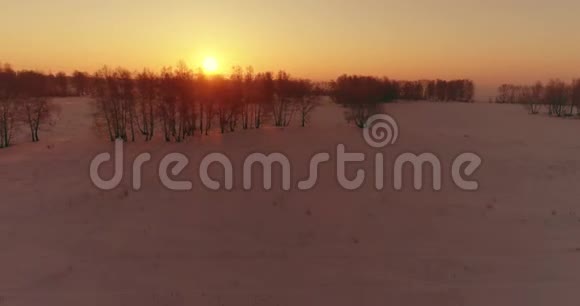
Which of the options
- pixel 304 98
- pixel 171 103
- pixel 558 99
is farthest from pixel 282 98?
pixel 558 99

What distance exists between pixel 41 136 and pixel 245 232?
30.5 metres

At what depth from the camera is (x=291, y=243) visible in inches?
434

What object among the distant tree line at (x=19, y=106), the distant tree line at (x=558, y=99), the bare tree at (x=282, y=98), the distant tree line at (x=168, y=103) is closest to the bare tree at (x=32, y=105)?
the distant tree line at (x=19, y=106)

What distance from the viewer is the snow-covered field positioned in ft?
27.3

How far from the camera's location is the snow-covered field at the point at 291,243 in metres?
8.31

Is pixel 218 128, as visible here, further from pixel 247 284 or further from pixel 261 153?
pixel 247 284

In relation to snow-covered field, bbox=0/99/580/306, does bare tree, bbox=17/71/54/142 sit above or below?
above

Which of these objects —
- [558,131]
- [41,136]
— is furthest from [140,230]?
[558,131]

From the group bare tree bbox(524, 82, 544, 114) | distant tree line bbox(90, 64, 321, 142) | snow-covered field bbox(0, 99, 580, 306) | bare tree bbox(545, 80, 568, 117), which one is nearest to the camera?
snow-covered field bbox(0, 99, 580, 306)

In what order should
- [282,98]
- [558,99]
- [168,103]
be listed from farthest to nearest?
[558,99] → [282,98] → [168,103]

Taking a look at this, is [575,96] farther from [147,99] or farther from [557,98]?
[147,99]

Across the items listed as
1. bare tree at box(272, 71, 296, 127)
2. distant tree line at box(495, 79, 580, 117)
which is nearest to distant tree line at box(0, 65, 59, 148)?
bare tree at box(272, 71, 296, 127)

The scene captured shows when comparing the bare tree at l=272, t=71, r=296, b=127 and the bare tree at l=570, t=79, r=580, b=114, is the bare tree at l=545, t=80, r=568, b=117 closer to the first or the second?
the bare tree at l=570, t=79, r=580, b=114

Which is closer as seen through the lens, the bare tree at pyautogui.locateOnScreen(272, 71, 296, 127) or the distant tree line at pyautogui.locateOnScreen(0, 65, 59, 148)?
the distant tree line at pyautogui.locateOnScreen(0, 65, 59, 148)
